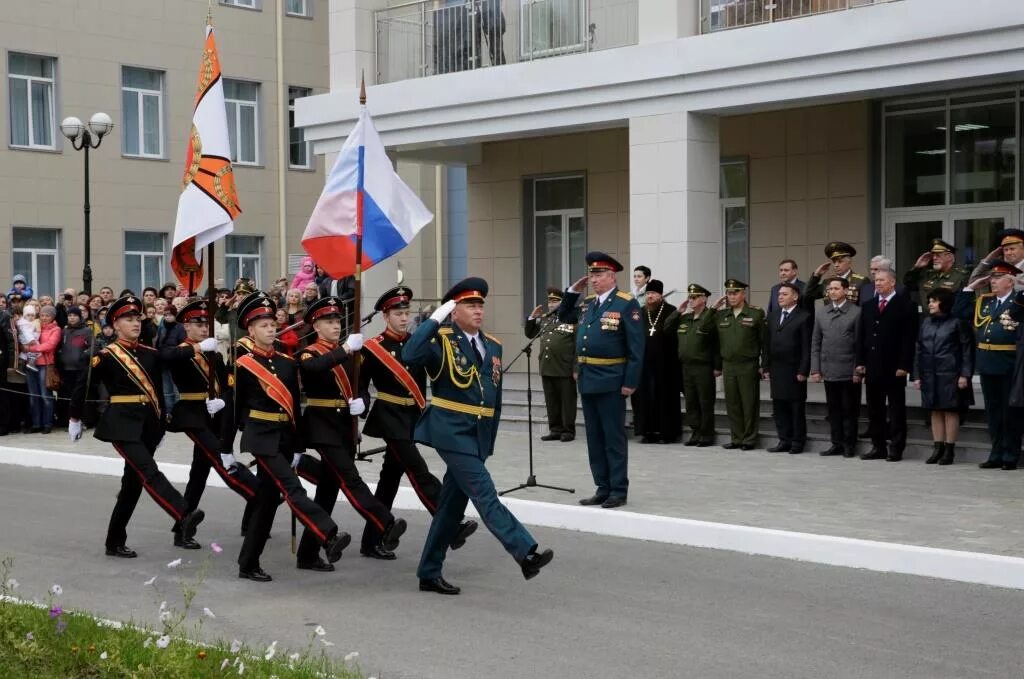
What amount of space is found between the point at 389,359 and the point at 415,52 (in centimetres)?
1264

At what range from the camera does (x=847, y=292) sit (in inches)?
561

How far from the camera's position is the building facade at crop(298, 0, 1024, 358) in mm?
15727

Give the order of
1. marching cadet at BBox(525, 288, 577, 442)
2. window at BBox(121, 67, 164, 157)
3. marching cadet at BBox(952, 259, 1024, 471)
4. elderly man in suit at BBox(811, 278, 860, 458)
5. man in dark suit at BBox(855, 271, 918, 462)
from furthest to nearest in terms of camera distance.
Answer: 1. window at BBox(121, 67, 164, 157)
2. marching cadet at BBox(525, 288, 577, 442)
3. elderly man in suit at BBox(811, 278, 860, 458)
4. man in dark suit at BBox(855, 271, 918, 462)
5. marching cadet at BBox(952, 259, 1024, 471)

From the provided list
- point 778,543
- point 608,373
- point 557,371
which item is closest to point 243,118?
point 557,371

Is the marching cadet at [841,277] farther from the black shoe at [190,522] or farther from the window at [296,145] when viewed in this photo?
the window at [296,145]

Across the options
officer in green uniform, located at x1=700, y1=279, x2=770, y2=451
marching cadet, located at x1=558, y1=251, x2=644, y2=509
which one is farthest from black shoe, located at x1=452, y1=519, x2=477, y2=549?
officer in green uniform, located at x1=700, y1=279, x2=770, y2=451

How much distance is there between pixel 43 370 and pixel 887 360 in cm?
1090

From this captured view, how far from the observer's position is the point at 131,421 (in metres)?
9.72

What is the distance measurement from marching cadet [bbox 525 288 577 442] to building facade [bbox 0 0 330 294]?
1351 cm

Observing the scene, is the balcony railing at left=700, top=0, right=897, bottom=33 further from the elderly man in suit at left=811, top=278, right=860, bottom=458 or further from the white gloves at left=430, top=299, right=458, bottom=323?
the white gloves at left=430, top=299, right=458, bottom=323

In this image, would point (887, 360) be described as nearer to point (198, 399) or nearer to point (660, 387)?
point (660, 387)

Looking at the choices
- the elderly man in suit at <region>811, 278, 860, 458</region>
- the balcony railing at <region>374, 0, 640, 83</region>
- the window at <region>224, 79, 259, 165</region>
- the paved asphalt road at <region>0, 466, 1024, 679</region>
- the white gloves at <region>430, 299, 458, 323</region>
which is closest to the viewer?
the paved asphalt road at <region>0, 466, 1024, 679</region>

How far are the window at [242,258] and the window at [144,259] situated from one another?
1.62 metres

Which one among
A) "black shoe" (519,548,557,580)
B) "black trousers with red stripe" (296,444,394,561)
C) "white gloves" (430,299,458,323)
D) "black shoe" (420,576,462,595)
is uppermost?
"white gloves" (430,299,458,323)
